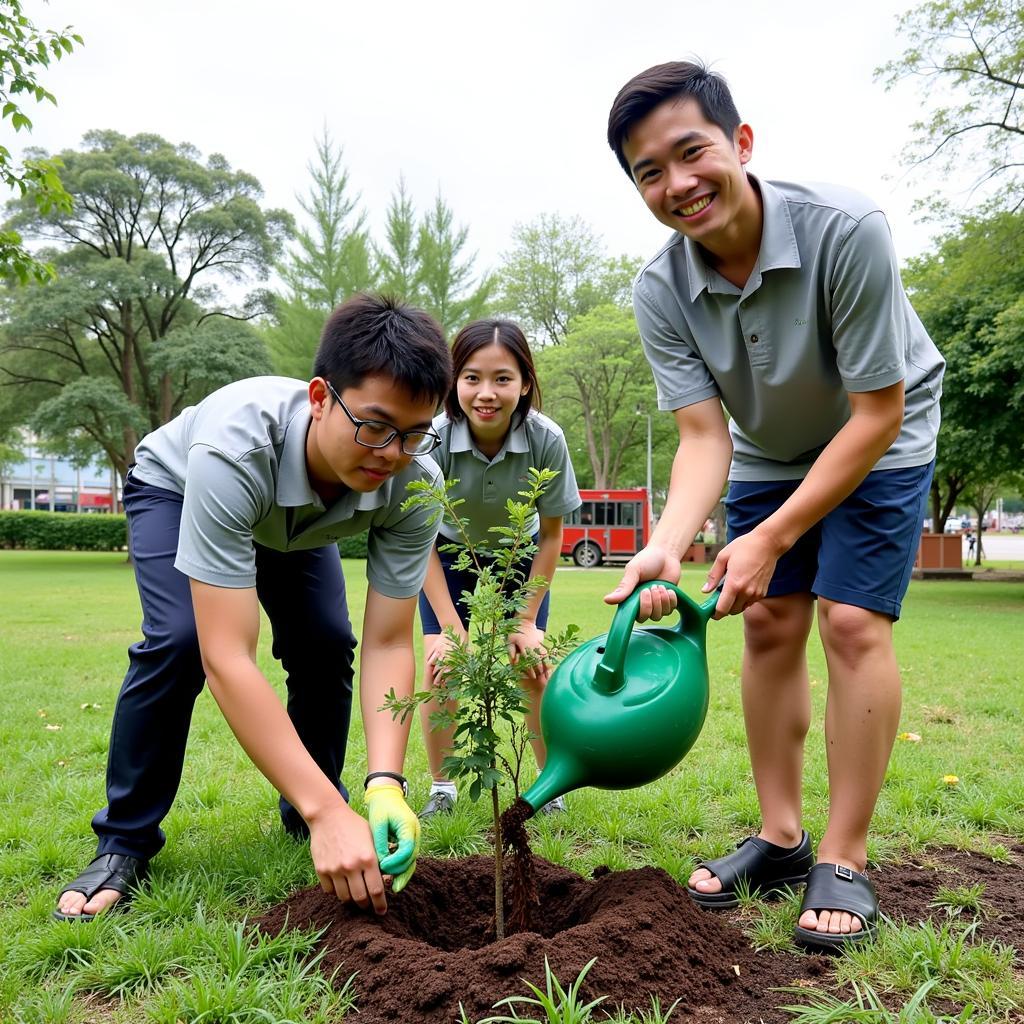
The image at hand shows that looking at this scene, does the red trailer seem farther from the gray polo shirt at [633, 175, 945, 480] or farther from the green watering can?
the green watering can

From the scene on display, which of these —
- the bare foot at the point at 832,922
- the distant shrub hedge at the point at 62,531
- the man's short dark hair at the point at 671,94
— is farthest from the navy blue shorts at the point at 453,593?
the distant shrub hedge at the point at 62,531

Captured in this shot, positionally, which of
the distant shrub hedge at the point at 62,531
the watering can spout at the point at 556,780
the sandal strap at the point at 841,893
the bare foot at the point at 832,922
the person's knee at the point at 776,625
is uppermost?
the person's knee at the point at 776,625

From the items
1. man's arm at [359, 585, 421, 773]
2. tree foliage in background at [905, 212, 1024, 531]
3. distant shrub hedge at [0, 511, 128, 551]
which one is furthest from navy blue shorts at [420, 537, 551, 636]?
distant shrub hedge at [0, 511, 128, 551]

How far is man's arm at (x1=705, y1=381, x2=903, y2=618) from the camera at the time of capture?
2.13 metres

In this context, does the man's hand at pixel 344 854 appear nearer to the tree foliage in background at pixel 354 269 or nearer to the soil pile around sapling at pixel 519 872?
the soil pile around sapling at pixel 519 872

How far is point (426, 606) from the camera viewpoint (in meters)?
3.70

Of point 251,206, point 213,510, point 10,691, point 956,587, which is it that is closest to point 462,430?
point 213,510

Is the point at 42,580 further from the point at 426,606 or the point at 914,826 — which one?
the point at 914,826

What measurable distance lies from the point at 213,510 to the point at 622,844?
175 cm

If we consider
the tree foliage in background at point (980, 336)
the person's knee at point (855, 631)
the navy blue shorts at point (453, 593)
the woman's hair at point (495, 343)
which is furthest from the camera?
the tree foliage in background at point (980, 336)

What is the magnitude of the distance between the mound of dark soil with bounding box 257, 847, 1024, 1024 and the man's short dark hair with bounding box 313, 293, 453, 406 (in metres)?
1.27

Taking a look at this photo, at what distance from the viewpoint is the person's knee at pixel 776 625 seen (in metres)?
2.57

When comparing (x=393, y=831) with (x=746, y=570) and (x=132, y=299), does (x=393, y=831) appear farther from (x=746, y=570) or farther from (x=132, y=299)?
(x=132, y=299)

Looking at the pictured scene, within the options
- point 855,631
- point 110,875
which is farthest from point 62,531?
point 855,631
